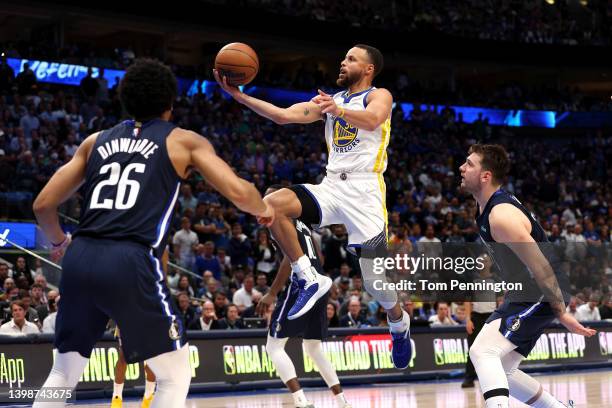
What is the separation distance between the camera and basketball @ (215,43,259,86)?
761 cm

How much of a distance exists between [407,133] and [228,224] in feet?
42.1

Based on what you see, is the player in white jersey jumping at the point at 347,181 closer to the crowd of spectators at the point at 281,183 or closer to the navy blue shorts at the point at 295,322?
the navy blue shorts at the point at 295,322

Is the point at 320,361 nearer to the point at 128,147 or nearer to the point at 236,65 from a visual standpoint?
the point at 236,65

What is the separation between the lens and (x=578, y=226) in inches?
940

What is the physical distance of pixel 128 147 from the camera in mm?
4980

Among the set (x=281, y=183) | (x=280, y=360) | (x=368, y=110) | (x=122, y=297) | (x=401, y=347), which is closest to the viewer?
(x=122, y=297)

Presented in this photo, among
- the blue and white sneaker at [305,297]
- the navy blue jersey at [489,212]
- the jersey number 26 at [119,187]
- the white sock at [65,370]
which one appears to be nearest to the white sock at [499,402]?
A: the navy blue jersey at [489,212]

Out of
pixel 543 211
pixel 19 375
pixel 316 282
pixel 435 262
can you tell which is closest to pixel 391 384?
pixel 435 262

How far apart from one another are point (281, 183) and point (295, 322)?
11269 mm

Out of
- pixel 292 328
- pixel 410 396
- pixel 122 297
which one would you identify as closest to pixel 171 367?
pixel 122 297

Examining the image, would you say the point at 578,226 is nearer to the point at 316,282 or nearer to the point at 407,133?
the point at 407,133

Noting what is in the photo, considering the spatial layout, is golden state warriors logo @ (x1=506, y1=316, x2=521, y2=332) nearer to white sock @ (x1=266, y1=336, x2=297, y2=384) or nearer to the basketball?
the basketball

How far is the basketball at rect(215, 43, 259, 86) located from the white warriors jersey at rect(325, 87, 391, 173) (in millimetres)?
985

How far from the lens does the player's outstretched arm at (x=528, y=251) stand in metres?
6.70
